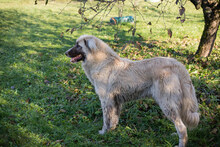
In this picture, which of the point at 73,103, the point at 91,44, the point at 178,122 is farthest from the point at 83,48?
the point at 178,122

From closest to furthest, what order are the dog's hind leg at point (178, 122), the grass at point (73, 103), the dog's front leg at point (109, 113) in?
the dog's hind leg at point (178, 122), the grass at point (73, 103), the dog's front leg at point (109, 113)

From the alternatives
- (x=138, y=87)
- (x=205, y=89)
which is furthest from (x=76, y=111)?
(x=205, y=89)

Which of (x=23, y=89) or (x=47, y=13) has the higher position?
(x=47, y=13)

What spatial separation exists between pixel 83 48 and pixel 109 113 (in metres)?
1.52

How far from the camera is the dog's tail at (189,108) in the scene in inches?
138

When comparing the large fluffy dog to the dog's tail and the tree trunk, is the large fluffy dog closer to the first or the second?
the dog's tail

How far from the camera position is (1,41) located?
10.5 meters

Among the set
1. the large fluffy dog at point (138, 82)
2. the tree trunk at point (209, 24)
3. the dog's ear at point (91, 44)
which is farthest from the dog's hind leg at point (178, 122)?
the tree trunk at point (209, 24)

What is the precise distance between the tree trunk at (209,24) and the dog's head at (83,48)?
4.35 m

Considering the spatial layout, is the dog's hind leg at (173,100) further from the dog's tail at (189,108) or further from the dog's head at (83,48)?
the dog's head at (83,48)

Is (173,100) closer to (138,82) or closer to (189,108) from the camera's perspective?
(189,108)

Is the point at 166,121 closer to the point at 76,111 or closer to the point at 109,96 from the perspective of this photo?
the point at 109,96

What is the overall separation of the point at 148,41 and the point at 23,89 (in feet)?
20.2

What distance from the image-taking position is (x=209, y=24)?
6484 mm
